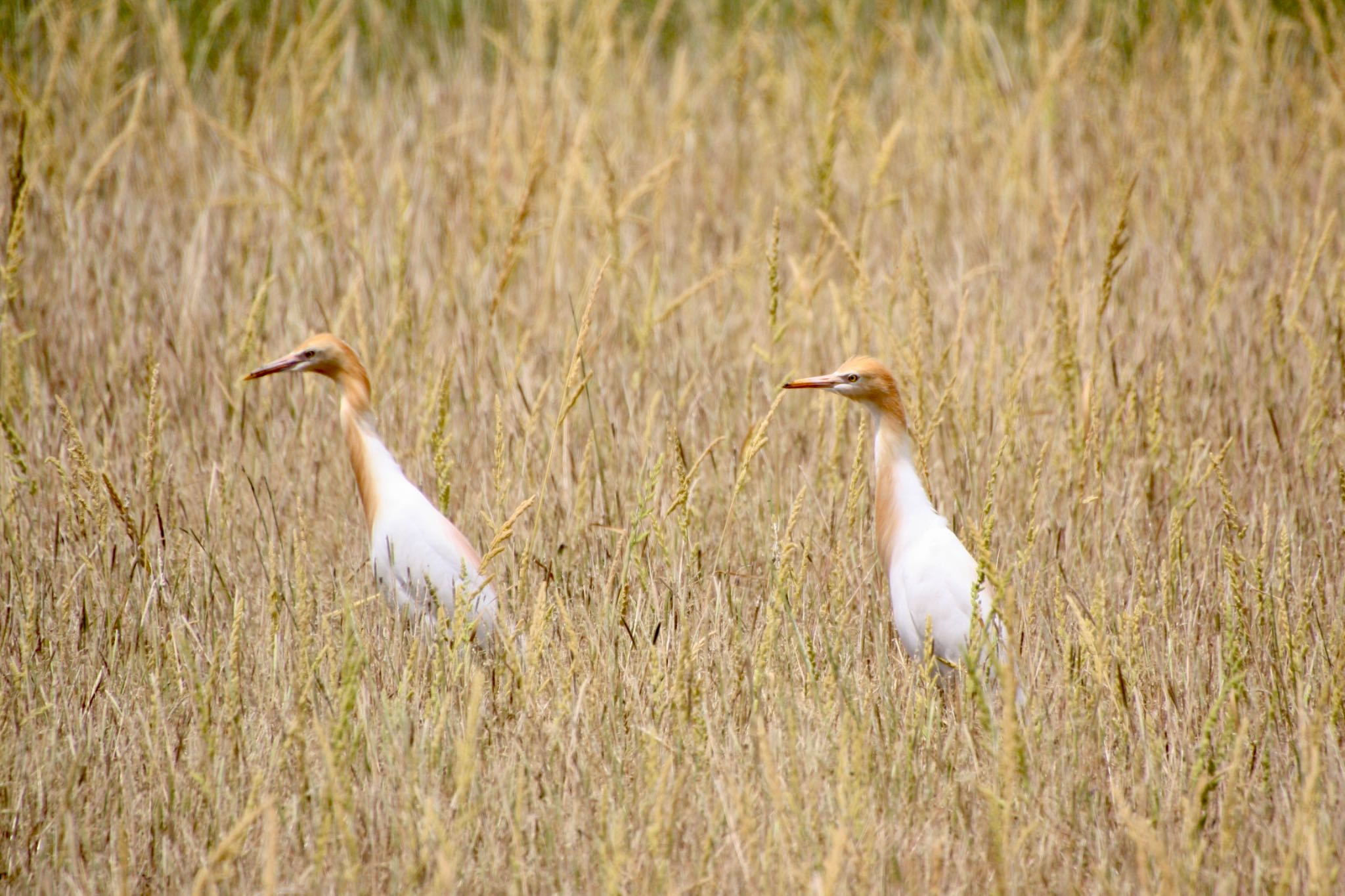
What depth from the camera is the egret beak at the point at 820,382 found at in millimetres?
2512

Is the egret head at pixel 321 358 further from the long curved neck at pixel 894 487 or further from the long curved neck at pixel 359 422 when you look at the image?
the long curved neck at pixel 894 487

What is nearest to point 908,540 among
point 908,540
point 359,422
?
point 908,540

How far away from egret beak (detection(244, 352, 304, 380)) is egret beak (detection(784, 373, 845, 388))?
1155 mm

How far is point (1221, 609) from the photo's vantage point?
235 centimetres

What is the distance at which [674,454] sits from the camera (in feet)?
8.38

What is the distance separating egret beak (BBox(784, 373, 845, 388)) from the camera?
2.51m

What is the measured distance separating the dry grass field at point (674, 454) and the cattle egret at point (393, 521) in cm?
10

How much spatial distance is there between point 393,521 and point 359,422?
299 millimetres

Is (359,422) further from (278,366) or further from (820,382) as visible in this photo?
(820,382)

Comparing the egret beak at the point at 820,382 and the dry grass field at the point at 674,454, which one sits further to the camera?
the egret beak at the point at 820,382

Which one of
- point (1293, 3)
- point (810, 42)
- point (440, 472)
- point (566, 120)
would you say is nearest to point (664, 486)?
point (440, 472)

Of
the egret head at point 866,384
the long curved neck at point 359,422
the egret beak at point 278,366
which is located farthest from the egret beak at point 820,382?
the egret beak at point 278,366

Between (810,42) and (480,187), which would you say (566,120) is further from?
(810,42)

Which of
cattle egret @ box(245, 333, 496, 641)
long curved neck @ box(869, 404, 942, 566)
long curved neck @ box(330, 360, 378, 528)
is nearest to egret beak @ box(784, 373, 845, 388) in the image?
long curved neck @ box(869, 404, 942, 566)
